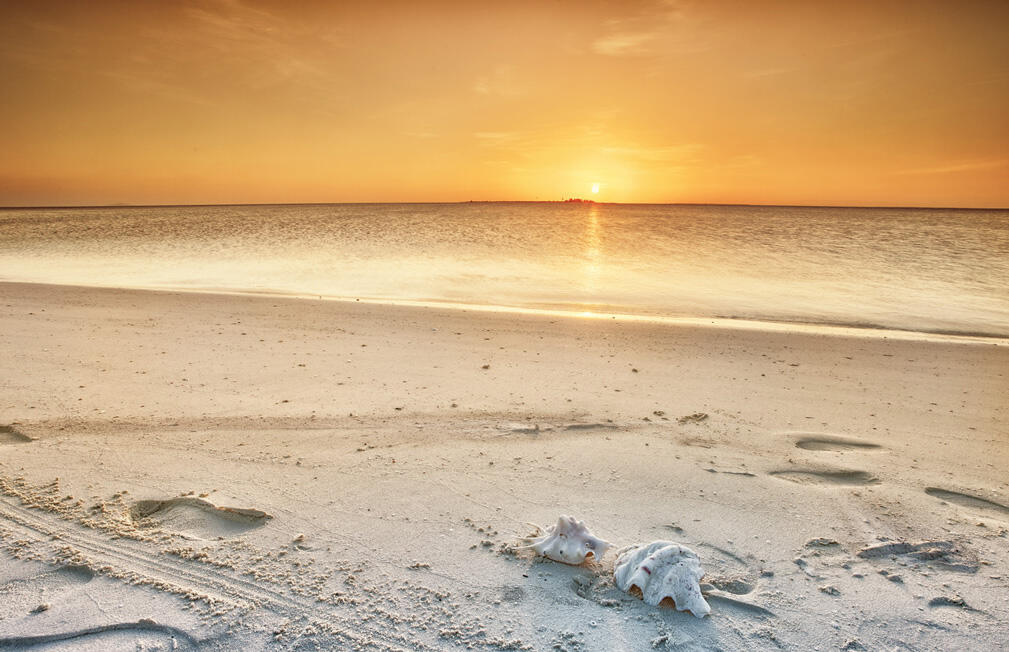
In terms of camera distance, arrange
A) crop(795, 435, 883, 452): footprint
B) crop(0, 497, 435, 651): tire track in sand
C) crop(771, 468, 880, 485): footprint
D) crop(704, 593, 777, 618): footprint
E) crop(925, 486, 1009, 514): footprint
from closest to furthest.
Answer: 1. crop(0, 497, 435, 651): tire track in sand
2. crop(704, 593, 777, 618): footprint
3. crop(925, 486, 1009, 514): footprint
4. crop(771, 468, 880, 485): footprint
5. crop(795, 435, 883, 452): footprint

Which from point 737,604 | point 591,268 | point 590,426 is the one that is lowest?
point 737,604

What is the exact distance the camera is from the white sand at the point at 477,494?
2.33 metres

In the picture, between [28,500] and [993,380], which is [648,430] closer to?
Answer: [28,500]

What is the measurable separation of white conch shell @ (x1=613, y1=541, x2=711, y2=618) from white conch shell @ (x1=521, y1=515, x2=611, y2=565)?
0.15 meters

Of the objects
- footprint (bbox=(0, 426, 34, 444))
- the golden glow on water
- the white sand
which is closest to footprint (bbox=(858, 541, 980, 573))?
the white sand

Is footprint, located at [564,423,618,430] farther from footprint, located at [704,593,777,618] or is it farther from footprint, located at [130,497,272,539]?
footprint, located at [130,497,272,539]

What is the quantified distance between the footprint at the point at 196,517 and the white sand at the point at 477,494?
0.05ft

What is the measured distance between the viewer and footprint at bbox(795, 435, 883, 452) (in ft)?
13.7

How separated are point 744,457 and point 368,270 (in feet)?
49.8

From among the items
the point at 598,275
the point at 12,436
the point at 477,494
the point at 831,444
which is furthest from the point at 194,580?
the point at 598,275

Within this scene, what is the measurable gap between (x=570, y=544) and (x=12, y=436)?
404 centimetres

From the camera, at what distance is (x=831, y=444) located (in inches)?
168

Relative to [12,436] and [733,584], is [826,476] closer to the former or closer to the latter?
[733,584]

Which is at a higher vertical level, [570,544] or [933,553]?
[570,544]
